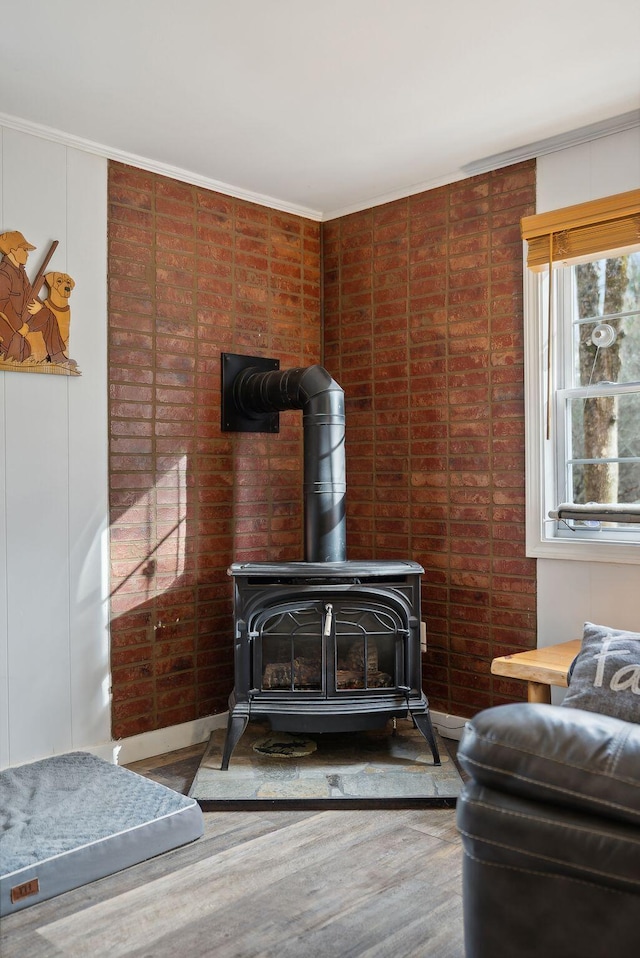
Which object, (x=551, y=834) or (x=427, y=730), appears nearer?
(x=551, y=834)

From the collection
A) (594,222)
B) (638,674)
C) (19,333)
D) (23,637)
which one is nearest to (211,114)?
(19,333)

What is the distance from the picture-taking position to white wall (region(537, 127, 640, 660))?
3020 millimetres

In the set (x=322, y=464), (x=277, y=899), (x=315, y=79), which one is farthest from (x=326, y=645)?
(x=315, y=79)

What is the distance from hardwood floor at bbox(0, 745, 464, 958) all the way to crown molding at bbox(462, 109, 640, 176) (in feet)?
8.47

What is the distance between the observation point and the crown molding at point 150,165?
3.02m

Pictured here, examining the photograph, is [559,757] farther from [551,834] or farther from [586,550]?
[586,550]

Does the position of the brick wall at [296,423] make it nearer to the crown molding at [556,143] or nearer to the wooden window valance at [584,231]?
the crown molding at [556,143]

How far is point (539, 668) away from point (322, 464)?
4.02 feet

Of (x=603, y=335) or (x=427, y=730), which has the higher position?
(x=603, y=335)

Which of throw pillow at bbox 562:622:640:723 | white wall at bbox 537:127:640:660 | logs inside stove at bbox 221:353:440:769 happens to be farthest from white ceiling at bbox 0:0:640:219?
throw pillow at bbox 562:622:640:723

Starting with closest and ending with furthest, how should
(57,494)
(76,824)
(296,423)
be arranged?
(76,824), (57,494), (296,423)

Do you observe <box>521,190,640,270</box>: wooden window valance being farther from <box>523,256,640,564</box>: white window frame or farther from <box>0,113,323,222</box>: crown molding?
<box>0,113,323,222</box>: crown molding

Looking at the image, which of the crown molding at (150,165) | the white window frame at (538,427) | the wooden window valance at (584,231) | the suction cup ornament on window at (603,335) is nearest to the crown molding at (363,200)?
the crown molding at (150,165)

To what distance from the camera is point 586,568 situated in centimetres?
314
